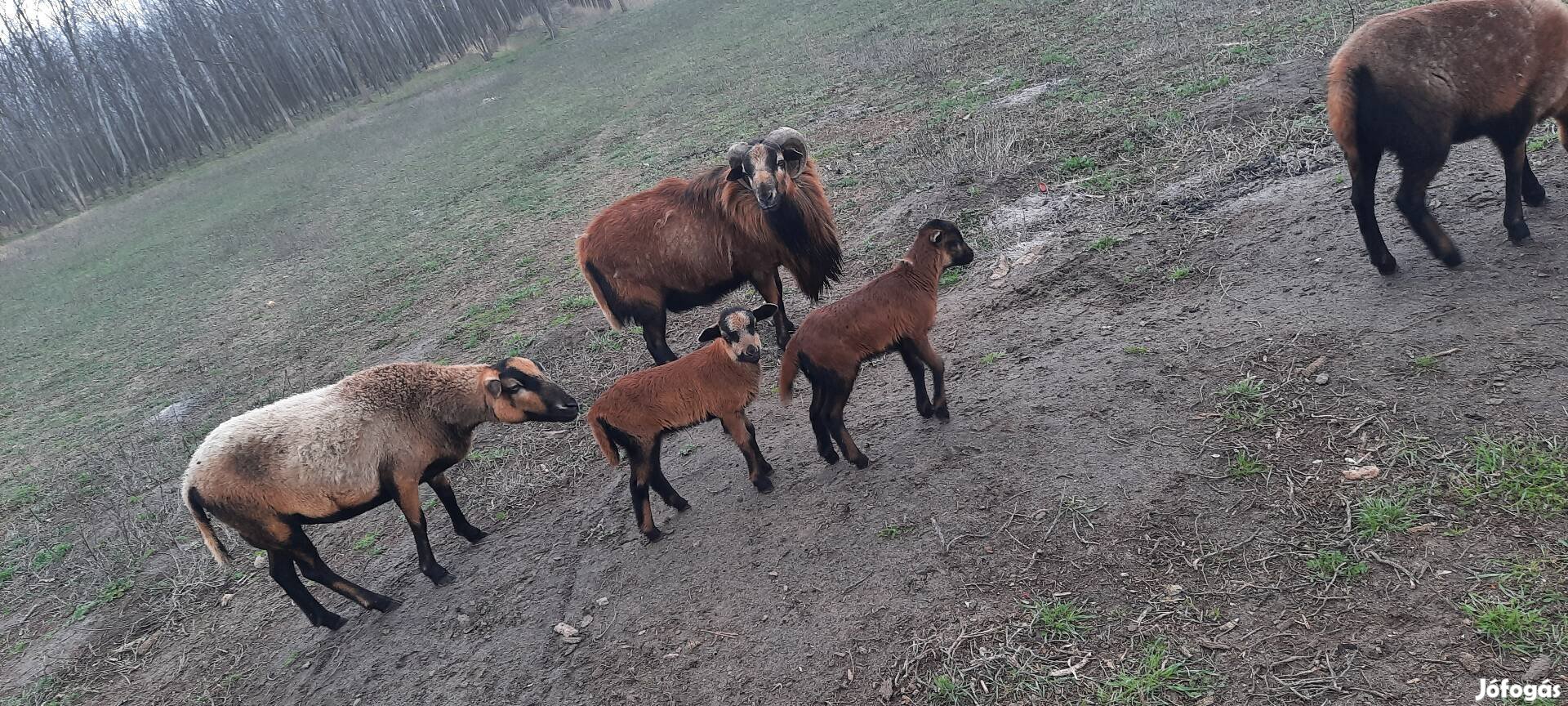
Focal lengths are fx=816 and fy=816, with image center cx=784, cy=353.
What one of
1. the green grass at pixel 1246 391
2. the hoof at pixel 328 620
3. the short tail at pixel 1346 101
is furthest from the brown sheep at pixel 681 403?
the short tail at pixel 1346 101

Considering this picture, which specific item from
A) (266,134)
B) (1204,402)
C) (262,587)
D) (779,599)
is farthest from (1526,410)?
(266,134)

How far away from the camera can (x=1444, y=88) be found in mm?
4723

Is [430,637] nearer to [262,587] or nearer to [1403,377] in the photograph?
[262,587]

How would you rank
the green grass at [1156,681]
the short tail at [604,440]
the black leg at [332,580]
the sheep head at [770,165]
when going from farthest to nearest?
the sheep head at [770,165], the black leg at [332,580], the short tail at [604,440], the green grass at [1156,681]

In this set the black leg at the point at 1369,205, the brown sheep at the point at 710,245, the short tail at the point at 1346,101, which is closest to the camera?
the short tail at the point at 1346,101

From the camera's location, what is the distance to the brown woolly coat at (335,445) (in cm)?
527

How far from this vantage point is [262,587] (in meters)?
6.40

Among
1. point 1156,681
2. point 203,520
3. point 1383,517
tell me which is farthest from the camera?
point 203,520

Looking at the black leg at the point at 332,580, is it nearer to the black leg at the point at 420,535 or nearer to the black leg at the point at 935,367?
the black leg at the point at 420,535

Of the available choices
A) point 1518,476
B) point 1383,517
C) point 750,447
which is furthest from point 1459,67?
point 750,447

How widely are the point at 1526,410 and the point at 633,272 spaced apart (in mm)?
5776

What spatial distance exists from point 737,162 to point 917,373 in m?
2.66

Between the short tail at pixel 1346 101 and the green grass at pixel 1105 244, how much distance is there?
1.79 meters

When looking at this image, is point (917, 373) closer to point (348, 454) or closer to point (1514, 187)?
point (1514, 187)
